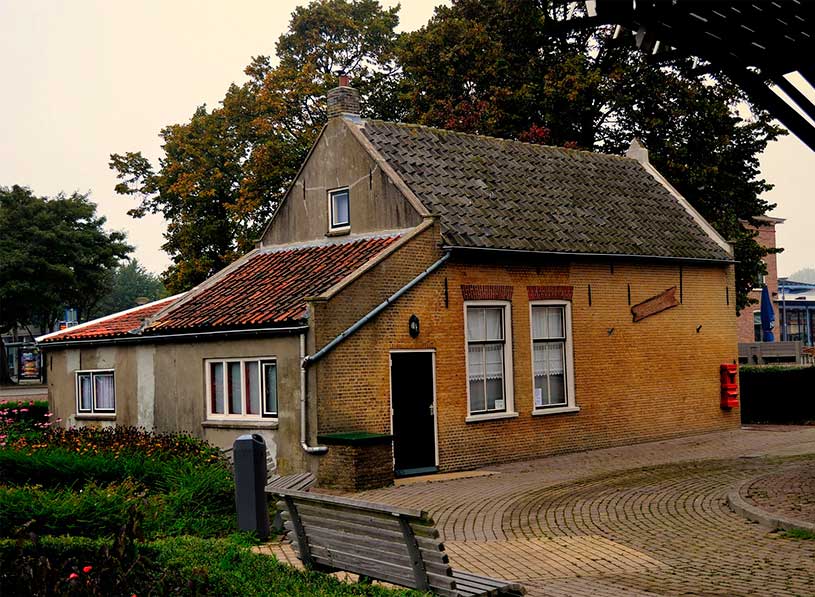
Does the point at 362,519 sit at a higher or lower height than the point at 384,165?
lower

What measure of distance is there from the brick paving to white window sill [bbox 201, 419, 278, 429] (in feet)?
9.34

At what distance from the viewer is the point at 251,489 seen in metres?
12.1

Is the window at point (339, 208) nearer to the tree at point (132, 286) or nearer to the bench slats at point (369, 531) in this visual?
the bench slats at point (369, 531)

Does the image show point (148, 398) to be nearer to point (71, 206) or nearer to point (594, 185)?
point (594, 185)

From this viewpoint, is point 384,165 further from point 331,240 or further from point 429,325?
point 429,325

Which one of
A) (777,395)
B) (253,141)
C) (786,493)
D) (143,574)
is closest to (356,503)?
(143,574)

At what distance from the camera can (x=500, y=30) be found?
36250 millimetres

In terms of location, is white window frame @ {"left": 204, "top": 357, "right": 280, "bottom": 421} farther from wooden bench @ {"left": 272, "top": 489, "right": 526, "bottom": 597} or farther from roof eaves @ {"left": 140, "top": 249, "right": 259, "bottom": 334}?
wooden bench @ {"left": 272, "top": 489, "right": 526, "bottom": 597}

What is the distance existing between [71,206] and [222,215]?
85.1 ft

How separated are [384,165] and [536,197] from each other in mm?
4146

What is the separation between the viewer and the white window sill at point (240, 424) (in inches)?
715

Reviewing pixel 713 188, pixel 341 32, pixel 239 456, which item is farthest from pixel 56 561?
pixel 341 32

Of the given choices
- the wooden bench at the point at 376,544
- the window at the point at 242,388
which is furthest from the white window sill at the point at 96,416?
the wooden bench at the point at 376,544

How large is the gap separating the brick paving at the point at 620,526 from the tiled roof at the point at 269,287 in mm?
3939
